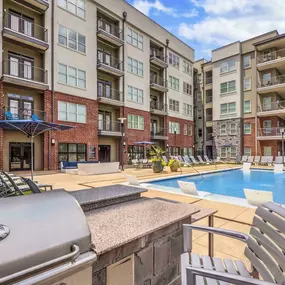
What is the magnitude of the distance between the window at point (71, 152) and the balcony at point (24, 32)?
24.2 ft

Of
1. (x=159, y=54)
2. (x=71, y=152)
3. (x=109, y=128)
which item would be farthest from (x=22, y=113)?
(x=159, y=54)

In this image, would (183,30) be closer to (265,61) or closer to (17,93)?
(265,61)

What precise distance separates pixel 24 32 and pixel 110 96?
334 inches

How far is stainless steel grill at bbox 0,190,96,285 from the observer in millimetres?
1115

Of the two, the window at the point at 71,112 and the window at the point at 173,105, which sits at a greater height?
the window at the point at 173,105

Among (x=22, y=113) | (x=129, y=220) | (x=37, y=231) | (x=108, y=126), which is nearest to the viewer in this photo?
(x=37, y=231)

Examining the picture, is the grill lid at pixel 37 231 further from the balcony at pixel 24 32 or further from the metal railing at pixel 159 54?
the metal railing at pixel 159 54

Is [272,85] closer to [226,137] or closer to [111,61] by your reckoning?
[226,137]

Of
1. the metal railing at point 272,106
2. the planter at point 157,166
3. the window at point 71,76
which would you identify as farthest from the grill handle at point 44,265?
the metal railing at point 272,106

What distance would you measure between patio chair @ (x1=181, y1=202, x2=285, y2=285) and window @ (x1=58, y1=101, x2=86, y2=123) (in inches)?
669

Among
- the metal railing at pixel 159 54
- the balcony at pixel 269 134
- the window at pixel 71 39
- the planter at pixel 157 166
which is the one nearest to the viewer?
the planter at pixel 157 166

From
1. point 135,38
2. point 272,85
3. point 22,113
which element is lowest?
point 22,113

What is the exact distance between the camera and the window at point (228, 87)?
28.5 meters

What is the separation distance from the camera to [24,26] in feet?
52.3
